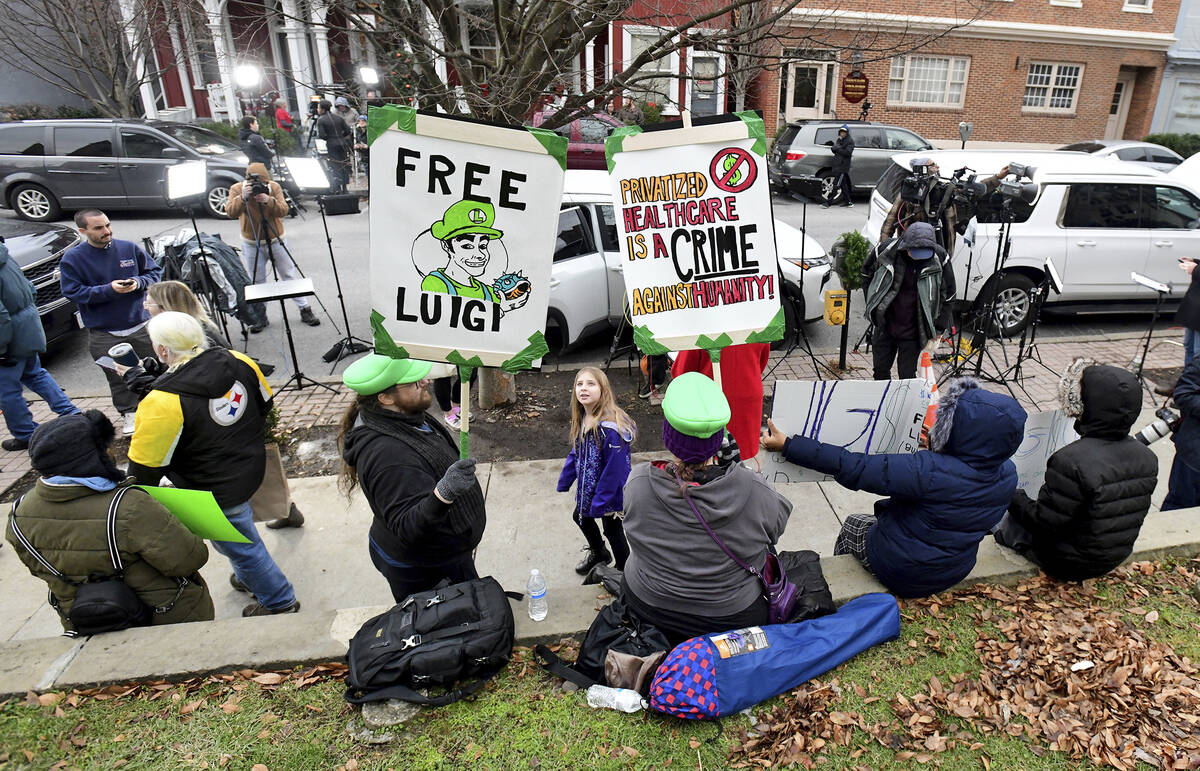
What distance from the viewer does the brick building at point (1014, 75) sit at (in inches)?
873

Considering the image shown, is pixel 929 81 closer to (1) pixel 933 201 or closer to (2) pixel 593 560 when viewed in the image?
(1) pixel 933 201

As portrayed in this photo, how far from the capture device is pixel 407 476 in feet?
9.87

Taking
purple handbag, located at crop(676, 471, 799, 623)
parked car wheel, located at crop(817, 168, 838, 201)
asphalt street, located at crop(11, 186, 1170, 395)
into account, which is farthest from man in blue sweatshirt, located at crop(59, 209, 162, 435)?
parked car wheel, located at crop(817, 168, 838, 201)

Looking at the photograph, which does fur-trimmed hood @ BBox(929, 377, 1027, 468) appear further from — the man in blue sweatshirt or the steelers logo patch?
the man in blue sweatshirt

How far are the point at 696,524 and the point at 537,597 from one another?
3.33 ft

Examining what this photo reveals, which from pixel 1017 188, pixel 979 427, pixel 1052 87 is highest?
pixel 1052 87

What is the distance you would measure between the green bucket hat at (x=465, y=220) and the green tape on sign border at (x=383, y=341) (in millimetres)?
462

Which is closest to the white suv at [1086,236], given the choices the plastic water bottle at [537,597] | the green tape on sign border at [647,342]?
the green tape on sign border at [647,342]

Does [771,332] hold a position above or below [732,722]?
above

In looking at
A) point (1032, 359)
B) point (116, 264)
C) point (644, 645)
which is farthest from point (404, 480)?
point (1032, 359)

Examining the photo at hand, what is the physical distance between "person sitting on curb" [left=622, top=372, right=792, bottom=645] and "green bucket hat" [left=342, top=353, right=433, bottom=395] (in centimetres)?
114

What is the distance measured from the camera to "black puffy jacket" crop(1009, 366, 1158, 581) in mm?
3238

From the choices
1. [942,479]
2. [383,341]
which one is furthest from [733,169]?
[383,341]

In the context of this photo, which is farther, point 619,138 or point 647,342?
point 647,342
